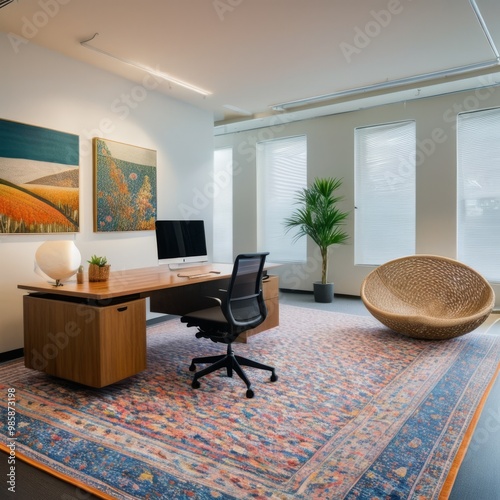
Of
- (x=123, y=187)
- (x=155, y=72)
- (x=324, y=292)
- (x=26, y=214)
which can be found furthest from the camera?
(x=324, y=292)

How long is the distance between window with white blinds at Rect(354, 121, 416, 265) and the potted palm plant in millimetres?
346

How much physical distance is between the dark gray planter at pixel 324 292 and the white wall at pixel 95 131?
1.91m

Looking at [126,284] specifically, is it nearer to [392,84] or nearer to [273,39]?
[273,39]

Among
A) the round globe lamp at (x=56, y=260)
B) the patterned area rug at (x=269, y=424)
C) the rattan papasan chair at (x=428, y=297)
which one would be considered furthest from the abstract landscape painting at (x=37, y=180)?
the rattan papasan chair at (x=428, y=297)

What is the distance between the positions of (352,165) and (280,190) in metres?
1.44

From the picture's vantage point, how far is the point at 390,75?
5.20 meters

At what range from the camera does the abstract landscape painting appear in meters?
3.89

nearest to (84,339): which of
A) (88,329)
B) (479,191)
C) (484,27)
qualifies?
(88,329)

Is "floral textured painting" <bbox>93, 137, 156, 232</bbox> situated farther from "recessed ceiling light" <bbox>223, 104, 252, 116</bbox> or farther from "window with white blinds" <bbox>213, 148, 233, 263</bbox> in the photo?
"window with white blinds" <bbox>213, 148, 233, 263</bbox>

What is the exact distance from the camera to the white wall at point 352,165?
6059 mm

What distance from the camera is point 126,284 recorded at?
3.29 m

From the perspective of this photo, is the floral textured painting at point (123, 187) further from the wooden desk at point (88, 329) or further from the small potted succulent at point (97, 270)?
the wooden desk at point (88, 329)

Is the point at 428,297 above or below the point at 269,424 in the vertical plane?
above

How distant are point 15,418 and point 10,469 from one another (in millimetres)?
581
